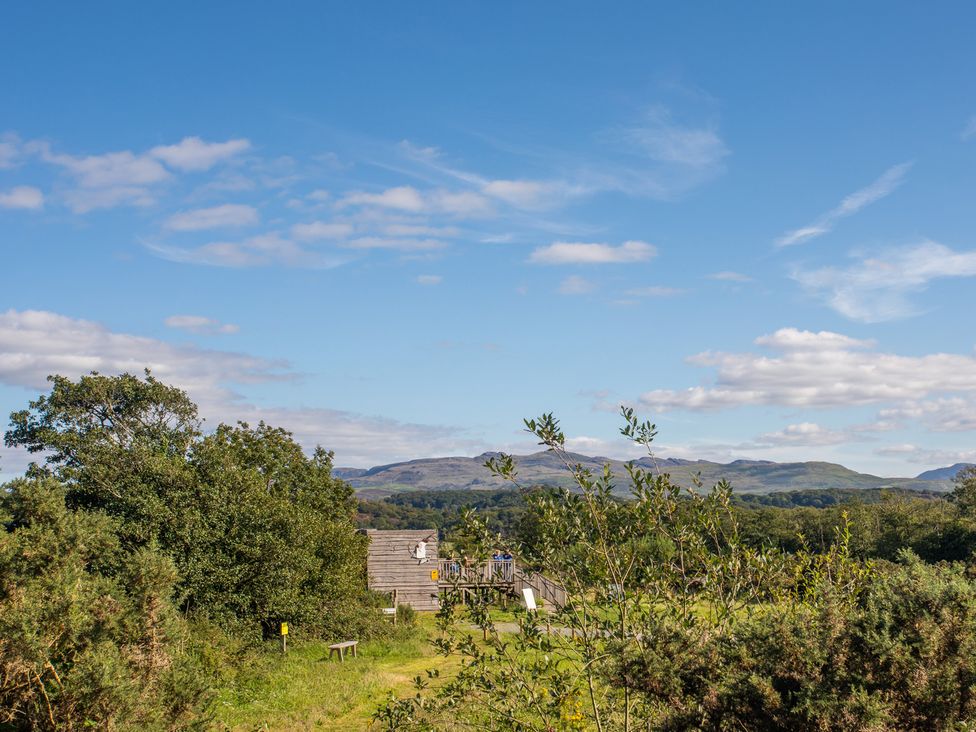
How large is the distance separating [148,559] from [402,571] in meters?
27.0

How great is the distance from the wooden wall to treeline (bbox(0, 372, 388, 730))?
3.04m

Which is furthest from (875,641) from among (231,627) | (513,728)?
(231,627)

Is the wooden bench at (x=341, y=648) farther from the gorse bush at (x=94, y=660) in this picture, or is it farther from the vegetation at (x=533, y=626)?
the gorse bush at (x=94, y=660)

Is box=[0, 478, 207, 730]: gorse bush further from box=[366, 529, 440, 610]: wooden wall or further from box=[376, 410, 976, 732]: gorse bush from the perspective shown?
box=[366, 529, 440, 610]: wooden wall

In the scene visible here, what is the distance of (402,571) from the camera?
3981 centimetres

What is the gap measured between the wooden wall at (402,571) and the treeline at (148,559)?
3.04m

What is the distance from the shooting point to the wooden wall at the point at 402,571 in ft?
129

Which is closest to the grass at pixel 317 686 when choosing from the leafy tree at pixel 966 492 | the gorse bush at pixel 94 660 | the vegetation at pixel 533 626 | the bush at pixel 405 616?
the vegetation at pixel 533 626

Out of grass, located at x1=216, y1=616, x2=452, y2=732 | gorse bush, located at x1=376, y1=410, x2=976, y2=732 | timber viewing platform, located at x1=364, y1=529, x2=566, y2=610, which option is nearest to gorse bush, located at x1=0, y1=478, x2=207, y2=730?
grass, located at x1=216, y1=616, x2=452, y2=732

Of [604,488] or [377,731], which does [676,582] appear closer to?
[604,488]

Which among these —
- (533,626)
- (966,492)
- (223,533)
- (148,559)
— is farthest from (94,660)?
(966,492)

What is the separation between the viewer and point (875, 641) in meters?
6.54

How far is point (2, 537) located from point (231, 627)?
30.6ft

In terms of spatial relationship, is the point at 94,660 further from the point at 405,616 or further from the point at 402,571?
the point at 402,571
